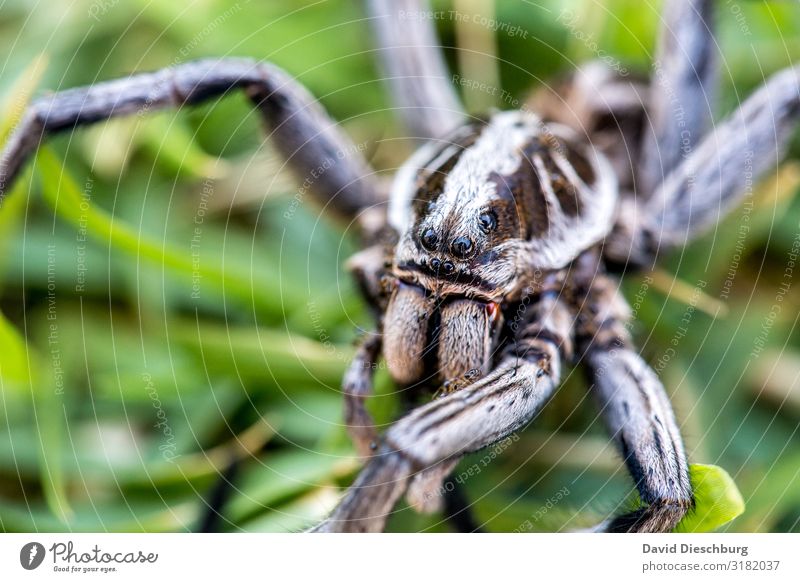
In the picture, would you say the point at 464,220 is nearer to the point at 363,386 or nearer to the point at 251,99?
the point at 363,386

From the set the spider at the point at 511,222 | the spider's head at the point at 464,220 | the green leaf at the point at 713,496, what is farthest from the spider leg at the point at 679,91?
the green leaf at the point at 713,496

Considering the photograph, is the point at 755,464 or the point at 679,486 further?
the point at 755,464

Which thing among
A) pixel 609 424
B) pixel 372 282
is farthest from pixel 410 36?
pixel 609 424

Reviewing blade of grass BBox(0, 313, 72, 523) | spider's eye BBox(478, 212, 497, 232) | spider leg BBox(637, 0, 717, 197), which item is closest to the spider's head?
spider's eye BBox(478, 212, 497, 232)

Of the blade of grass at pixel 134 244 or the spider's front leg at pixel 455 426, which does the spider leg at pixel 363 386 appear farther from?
the blade of grass at pixel 134 244

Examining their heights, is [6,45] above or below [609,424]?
above

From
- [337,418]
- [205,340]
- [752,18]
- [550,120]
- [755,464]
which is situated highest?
[752,18]

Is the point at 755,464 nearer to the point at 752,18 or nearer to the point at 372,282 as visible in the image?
the point at 372,282

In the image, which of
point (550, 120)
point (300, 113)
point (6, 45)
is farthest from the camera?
point (6, 45)
